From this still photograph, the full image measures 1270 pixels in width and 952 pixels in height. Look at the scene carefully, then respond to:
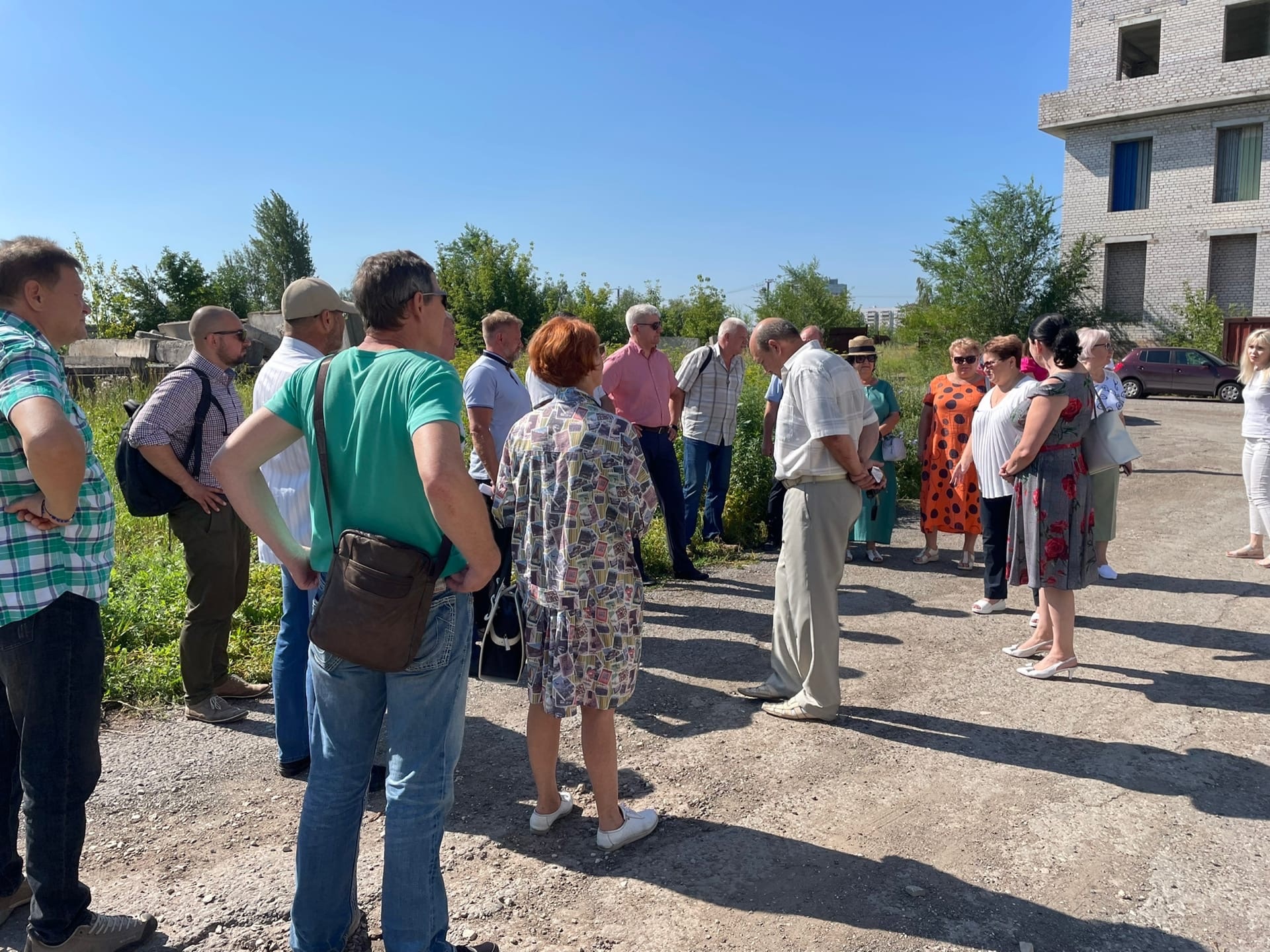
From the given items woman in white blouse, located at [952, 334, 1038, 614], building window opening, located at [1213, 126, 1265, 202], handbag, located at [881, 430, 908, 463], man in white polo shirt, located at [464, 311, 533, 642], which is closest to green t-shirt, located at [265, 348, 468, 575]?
man in white polo shirt, located at [464, 311, 533, 642]

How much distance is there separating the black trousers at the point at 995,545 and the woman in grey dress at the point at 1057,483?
1195 millimetres

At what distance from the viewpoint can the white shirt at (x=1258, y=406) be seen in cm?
751

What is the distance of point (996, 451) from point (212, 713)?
4.97 metres

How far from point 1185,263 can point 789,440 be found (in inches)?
1362

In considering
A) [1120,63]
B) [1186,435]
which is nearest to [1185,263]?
[1120,63]

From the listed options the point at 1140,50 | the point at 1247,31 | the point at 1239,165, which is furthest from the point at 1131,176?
the point at 1247,31

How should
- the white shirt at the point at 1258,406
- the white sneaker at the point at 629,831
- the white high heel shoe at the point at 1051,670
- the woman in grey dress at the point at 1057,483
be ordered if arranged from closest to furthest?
the white sneaker at the point at 629,831 → the woman in grey dress at the point at 1057,483 → the white high heel shoe at the point at 1051,670 → the white shirt at the point at 1258,406

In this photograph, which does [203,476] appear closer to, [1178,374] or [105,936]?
[105,936]

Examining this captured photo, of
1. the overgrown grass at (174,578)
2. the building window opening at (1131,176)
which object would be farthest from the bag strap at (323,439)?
the building window opening at (1131,176)

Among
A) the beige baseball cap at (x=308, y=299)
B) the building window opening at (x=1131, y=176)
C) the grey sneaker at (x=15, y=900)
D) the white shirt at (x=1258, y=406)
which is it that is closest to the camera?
the grey sneaker at (x=15, y=900)

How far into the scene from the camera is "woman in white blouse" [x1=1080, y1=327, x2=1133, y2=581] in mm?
6316

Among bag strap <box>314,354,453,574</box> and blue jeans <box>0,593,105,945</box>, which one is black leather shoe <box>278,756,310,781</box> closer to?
blue jeans <box>0,593,105,945</box>

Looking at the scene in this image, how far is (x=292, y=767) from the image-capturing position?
3.86 meters

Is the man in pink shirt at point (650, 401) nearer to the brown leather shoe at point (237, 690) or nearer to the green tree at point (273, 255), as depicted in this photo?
the brown leather shoe at point (237, 690)
